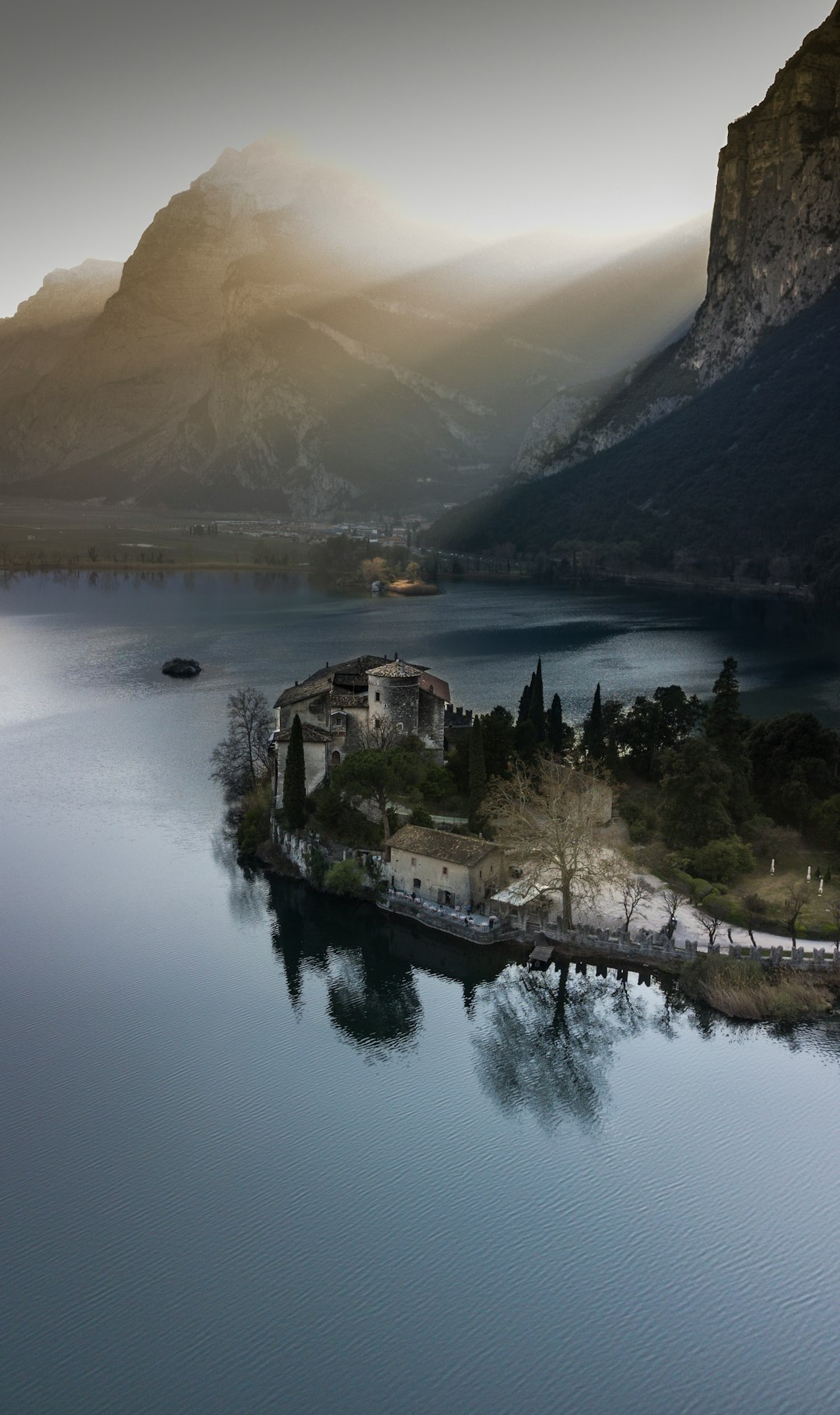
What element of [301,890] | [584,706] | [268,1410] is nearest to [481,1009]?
[301,890]

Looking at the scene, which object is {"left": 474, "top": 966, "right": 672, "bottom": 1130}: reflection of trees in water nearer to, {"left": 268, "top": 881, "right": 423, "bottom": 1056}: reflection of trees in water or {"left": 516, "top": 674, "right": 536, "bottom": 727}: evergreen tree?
{"left": 268, "top": 881, "right": 423, "bottom": 1056}: reflection of trees in water

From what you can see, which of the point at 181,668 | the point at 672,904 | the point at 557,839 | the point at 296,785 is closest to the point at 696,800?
the point at 672,904

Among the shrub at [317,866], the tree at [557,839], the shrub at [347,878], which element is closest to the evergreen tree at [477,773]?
the tree at [557,839]

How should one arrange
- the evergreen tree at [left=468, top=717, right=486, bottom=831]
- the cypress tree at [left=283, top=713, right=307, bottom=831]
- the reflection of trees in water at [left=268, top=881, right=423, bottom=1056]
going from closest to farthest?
the reflection of trees in water at [left=268, top=881, right=423, bottom=1056] < the evergreen tree at [left=468, top=717, right=486, bottom=831] < the cypress tree at [left=283, top=713, right=307, bottom=831]

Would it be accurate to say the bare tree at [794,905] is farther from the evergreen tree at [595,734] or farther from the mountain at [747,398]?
the mountain at [747,398]

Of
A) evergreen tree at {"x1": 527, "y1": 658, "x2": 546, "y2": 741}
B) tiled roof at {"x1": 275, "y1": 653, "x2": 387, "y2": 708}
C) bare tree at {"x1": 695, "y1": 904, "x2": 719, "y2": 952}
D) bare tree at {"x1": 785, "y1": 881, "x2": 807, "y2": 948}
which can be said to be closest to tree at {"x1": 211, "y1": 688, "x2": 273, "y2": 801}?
tiled roof at {"x1": 275, "y1": 653, "x2": 387, "y2": 708}

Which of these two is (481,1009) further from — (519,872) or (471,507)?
(471,507)
